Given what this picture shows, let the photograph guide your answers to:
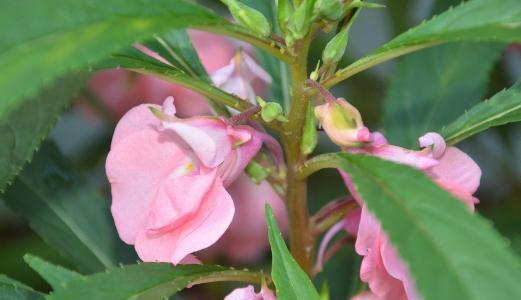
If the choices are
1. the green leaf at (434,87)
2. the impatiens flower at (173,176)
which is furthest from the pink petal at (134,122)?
the green leaf at (434,87)

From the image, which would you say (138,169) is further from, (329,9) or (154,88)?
(154,88)

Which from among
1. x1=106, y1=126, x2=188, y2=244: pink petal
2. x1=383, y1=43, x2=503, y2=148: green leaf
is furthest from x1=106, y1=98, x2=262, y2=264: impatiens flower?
x1=383, y1=43, x2=503, y2=148: green leaf

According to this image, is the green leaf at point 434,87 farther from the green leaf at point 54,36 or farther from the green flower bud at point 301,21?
the green leaf at point 54,36

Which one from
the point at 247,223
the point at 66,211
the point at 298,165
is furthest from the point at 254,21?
the point at 247,223

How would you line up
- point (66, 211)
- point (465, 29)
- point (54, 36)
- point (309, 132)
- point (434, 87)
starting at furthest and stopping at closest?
point (434, 87) → point (66, 211) → point (309, 132) → point (465, 29) → point (54, 36)

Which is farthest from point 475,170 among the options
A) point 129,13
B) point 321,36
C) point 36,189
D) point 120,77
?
point 321,36

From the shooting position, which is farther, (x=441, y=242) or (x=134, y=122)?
(x=134, y=122)
